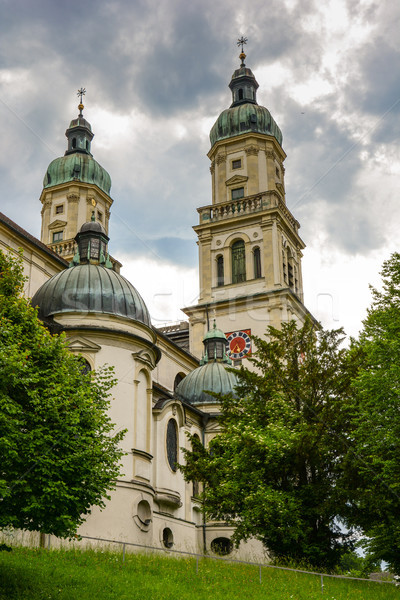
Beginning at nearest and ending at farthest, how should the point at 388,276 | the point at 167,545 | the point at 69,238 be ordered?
the point at 388,276 → the point at 167,545 → the point at 69,238

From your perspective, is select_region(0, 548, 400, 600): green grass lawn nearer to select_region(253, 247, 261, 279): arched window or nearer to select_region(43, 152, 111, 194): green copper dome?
select_region(253, 247, 261, 279): arched window

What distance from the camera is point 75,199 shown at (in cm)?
6238

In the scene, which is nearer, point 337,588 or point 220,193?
point 337,588

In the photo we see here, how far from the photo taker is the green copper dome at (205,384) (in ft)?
138

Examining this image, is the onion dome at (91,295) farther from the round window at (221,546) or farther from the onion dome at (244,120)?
the onion dome at (244,120)

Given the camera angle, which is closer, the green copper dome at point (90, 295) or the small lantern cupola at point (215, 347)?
the green copper dome at point (90, 295)

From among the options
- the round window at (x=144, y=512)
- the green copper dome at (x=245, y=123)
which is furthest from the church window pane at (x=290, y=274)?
the round window at (x=144, y=512)

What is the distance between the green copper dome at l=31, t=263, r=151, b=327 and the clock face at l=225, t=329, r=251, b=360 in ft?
75.3

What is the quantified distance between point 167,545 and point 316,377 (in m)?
11.9

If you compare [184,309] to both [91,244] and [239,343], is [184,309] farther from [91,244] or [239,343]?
[91,244]

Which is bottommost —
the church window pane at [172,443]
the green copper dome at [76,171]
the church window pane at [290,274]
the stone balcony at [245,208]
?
the church window pane at [172,443]

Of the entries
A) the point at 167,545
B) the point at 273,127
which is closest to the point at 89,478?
the point at 167,545

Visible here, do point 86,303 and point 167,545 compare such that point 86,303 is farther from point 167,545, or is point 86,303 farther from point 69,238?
point 69,238

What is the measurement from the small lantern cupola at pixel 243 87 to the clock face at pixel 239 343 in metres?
21.4
